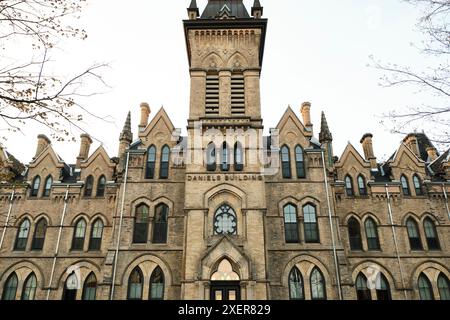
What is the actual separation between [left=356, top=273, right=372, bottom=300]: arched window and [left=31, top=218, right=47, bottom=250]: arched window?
19908 millimetres

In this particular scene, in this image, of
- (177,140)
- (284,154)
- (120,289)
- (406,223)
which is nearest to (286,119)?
(284,154)

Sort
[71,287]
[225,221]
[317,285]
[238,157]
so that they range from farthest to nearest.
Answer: [238,157] < [71,287] < [317,285] < [225,221]

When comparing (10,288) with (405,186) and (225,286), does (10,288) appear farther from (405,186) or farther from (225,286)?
(405,186)

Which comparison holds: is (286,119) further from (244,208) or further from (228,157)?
(244,208)

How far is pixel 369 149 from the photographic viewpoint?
28.5m

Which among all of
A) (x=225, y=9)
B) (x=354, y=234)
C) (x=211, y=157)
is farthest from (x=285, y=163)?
(x=225, y=9)

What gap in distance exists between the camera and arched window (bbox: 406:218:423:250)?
2391cm

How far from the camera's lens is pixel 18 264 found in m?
23.3

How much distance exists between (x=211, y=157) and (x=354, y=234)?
34.5ft

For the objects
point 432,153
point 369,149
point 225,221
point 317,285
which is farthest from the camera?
point 432,153

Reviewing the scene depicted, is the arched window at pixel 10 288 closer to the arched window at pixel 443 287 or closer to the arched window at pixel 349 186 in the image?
the arched window at pixel 349 186

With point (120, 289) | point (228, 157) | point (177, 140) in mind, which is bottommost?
point (120, 289)

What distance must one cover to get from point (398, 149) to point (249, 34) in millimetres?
13675

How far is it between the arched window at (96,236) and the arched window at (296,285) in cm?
1203
